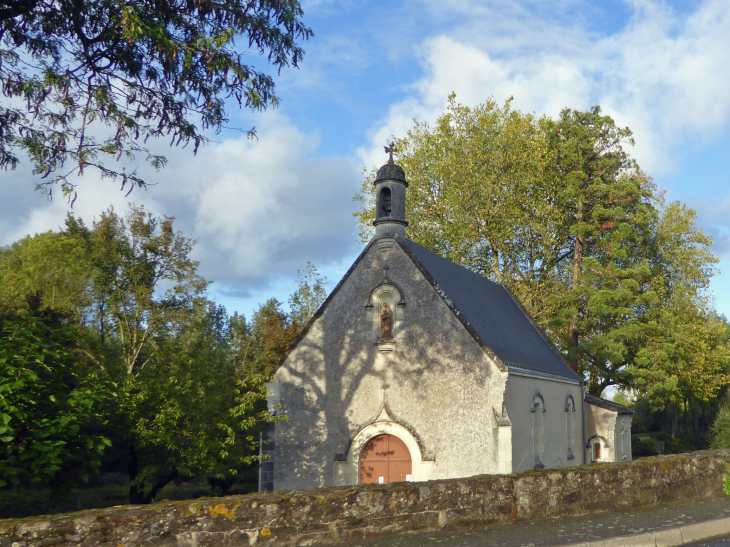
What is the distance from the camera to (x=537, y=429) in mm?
19719

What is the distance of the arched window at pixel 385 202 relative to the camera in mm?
21312

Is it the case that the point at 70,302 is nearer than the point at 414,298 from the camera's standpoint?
No

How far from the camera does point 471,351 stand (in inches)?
673

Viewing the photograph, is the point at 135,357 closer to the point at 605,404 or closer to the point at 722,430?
the point at 605,404

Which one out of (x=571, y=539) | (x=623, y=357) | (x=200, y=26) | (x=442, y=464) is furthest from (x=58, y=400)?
(x=623, y=357)

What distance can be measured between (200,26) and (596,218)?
29092 mm

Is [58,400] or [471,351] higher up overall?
[471,351]

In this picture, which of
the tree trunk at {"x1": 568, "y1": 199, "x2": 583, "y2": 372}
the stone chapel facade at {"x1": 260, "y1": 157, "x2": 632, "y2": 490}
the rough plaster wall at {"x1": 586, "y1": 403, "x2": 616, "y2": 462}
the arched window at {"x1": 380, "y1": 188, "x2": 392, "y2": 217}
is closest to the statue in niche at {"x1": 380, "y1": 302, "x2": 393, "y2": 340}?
the stone chapel facade at {"x1": 260, "y1": 157, "x2": 632, "y2": 490}

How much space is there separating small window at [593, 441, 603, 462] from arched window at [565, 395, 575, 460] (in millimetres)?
3028

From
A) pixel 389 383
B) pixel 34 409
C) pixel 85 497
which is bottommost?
pixel 85 497

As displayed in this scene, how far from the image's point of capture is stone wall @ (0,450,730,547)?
618cm

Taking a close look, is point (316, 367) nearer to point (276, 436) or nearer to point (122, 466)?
point (276, 436)

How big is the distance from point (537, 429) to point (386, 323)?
6.09 m

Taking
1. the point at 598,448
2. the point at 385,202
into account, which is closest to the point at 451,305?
the point at 385,202
